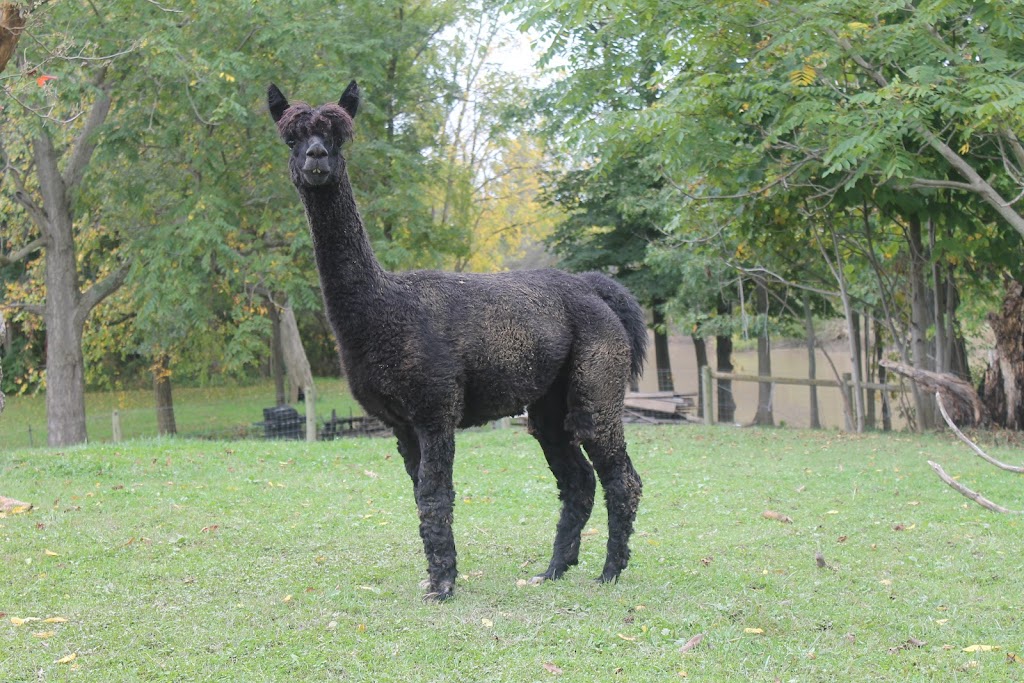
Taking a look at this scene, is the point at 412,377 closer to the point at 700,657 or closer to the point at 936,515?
the point at 700,657

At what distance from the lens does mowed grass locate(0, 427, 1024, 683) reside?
5.05 metres

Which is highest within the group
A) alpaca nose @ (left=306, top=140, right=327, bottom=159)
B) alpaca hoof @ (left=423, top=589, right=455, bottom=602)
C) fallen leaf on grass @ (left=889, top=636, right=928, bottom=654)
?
alpaca nose @ (left=306, top=140, right=327, bottom=159)

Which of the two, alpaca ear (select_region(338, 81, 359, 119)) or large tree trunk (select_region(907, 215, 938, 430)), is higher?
alpaca ear (select_region(338, 81, 359, 119))

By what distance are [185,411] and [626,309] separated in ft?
92.3

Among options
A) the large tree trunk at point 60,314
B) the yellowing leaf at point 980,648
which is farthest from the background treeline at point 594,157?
the yellowing leaf at point 980,648

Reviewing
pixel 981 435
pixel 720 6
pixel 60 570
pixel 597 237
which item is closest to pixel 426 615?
pixel 60 570

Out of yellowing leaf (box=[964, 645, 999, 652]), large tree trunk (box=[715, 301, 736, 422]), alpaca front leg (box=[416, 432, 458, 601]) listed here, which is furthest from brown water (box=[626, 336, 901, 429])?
yellowing leaf (box=[964, 645, 999, 652])

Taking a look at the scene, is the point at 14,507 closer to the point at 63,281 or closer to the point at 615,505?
the point at 615,505

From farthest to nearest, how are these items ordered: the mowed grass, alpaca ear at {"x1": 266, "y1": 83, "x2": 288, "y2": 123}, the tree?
1. the tree
2. alpaca ear at {"x1": 266, "y1": 83, "x2": 288, "y2": 123}
3. the mowed grass

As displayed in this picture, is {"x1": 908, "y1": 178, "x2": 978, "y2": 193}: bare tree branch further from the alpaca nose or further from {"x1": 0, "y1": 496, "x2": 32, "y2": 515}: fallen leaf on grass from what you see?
{"x1": 0, "y1": 496, "x2": 32, "y2": 515}: fallen leaf on grass

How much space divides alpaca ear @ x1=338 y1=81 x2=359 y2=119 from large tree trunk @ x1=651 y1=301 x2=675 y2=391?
18782 mm

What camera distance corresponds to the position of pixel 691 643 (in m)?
5.31

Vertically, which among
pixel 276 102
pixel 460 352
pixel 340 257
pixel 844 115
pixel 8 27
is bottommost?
pixel 460 352

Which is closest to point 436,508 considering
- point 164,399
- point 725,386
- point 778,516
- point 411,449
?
point 411,449
